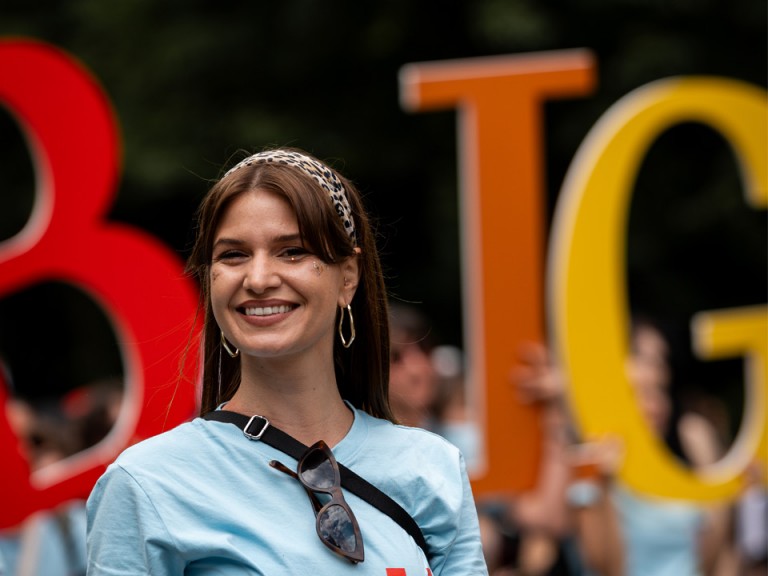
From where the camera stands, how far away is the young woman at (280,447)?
1.81 m

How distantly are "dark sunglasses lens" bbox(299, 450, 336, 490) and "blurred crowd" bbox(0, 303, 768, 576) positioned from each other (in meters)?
2.47

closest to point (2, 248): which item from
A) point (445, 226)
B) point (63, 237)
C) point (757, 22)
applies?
point (63, 237)

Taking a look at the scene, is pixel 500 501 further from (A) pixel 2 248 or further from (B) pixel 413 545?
(B) pixel 413 545

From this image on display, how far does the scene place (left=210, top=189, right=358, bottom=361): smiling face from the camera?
1.93 meters

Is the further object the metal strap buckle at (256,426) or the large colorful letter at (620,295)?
the large colorful letter at (620,295)

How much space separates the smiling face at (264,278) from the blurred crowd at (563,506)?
8.05 feet

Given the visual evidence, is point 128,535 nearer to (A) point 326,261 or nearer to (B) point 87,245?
(A) point 326,261

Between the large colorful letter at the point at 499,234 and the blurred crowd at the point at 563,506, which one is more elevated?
the large colorful letter at the point at 499,234

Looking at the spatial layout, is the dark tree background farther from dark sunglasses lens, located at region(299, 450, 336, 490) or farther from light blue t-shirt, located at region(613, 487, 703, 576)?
dark sunglasses lens, located at region(299, 450, 336, 490)

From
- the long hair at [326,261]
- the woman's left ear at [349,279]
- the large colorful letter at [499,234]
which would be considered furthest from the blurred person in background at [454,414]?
the woman's left ear at [349,279]

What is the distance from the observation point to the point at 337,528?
73.7 inches

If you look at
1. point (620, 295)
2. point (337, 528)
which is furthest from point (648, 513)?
point (337, 528)

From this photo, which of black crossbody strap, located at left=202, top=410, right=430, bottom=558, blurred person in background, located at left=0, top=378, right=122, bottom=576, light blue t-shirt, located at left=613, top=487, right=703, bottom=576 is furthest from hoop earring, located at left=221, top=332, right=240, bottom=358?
light blue t-shirt, located at left=613, top=487, right=703, bottom=576

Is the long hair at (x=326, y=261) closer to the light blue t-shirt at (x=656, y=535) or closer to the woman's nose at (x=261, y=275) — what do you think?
the woman's nose at (x=261, y=275)
